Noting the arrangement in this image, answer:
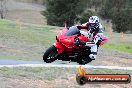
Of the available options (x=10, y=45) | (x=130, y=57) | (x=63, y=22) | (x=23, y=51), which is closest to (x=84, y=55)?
(x=23, y=51)

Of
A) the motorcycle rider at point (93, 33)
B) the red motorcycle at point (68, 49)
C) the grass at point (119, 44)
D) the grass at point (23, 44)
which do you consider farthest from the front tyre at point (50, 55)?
the grass at point (119, 44)

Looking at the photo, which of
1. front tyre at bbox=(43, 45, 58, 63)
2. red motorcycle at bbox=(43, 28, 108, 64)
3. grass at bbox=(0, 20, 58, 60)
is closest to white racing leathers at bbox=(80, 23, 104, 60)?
red motorcycle at bbox=(43, 28, 108, 64)

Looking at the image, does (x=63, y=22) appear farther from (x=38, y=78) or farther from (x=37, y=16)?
(x=38, y=78)

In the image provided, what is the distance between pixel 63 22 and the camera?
243 ft

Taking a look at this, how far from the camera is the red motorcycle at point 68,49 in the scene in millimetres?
13266

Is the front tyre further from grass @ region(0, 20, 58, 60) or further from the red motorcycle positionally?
grass @ region(0, 20, 58, 60)

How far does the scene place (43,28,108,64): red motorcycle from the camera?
522 inches

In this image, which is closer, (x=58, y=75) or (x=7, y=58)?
(x=58, y=75)

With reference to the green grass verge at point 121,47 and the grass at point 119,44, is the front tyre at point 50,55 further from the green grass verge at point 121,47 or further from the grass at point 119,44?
the green grass verge at point 121,47

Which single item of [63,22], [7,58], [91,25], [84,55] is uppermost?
[91,25]

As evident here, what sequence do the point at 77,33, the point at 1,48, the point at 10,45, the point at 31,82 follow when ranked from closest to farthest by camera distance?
the point at 77,33 → the point at 31,82 → the point at 1,48 → the point at 10,45

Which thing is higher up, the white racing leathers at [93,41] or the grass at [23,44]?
the white racing leathers at [93,41]

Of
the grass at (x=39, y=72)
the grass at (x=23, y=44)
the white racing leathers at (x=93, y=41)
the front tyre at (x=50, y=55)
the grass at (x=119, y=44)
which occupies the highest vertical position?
the white racing leathers at (x=93, y=41)

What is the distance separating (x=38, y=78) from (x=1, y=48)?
12590 millimetres
